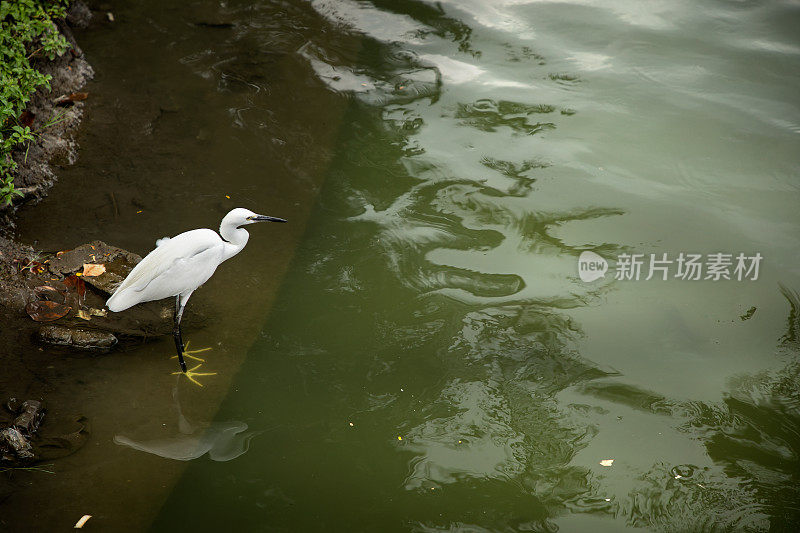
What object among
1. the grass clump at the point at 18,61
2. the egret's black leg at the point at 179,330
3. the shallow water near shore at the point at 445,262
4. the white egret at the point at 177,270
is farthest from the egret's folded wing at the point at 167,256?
the grass clump at the point at 18,61

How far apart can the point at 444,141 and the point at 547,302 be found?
1609 mm

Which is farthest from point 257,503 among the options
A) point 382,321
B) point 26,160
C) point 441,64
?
point 441,64

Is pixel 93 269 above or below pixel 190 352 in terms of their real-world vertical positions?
above

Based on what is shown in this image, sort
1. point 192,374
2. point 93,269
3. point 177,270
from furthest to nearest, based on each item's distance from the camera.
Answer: point 93,269 < point 192,374 < point 177,270

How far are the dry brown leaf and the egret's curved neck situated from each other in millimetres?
796

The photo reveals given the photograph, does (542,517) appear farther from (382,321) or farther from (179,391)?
(179,391)

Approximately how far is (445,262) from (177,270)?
1.61 metres

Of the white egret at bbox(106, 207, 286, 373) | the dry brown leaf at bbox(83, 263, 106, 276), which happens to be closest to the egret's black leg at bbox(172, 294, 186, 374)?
the white egret at bbox(106, 207, 286, 373)

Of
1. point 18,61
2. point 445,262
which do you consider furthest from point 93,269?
point 445,262

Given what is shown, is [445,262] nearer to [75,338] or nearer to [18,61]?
[75,338]

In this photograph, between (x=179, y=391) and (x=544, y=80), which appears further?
(x=544, y=80)

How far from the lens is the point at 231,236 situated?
342 centimetres

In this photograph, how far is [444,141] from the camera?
15.7ft

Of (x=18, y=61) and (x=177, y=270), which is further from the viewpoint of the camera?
→ (x=18, y=61)
